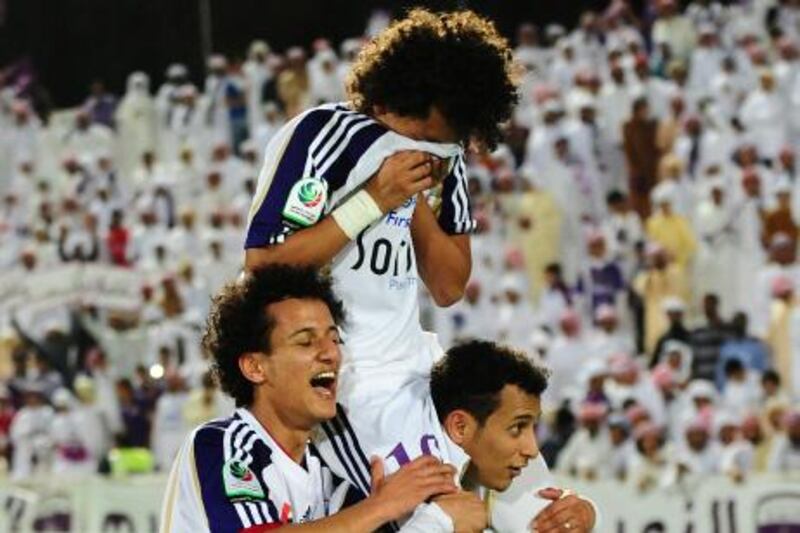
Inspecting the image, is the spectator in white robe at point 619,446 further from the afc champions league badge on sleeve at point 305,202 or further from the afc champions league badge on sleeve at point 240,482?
the afc champions league badge on sleeve at point 240,482

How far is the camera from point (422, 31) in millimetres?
5957

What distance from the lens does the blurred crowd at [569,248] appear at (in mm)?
14977

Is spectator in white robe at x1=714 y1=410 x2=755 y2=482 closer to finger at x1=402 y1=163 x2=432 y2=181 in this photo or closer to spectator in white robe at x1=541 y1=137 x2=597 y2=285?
spectator in white robe at x1=541 y1=137 x2=597 y2=285

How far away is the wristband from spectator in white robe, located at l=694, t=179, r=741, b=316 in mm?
10330

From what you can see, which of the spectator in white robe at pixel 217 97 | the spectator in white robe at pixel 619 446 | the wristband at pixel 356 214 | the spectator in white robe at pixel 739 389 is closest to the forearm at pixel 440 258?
the wristband at pixel 356 214

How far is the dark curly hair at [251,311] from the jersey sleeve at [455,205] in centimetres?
65

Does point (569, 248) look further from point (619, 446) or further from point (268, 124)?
point (268, 124)

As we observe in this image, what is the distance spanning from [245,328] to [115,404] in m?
12.5

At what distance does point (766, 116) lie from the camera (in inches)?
675

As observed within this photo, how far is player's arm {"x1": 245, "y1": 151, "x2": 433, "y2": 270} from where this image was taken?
580 cm

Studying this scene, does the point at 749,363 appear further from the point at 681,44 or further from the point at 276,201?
the point at 276,201

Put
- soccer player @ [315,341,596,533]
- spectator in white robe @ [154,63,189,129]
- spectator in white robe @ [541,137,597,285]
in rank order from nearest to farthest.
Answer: soccer player @ [315,341,596,533] → spectator in white robe @ [541,137,597,285] → spectator in white robe @ [154,63,189,129]

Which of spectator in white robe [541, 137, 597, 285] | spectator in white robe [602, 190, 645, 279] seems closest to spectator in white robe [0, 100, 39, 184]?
spectator in white robe [541, 137, 597, 285]

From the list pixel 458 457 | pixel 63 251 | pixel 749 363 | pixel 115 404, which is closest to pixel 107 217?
pixel 63 251
